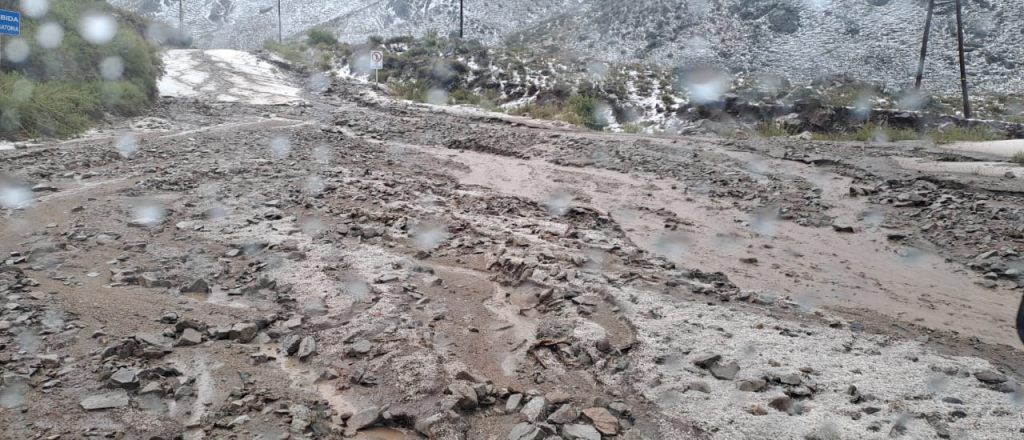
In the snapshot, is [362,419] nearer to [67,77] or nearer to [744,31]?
[67,77]

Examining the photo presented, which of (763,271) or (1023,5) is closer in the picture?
(763,271)

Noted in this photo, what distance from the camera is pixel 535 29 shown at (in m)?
57.0

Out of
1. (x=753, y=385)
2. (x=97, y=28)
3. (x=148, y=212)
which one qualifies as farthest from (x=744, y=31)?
(x=753, y=385)

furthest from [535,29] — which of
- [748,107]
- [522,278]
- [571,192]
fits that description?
[522,278]

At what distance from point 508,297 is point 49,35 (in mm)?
16718

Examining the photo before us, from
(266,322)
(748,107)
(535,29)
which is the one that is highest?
(535,29)

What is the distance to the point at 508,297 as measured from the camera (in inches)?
206

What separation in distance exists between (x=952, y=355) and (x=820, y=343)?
836 mm

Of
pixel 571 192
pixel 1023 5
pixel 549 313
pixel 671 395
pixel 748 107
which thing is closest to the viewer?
pixel 671 395

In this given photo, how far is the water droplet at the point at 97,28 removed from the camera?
17.8 metres

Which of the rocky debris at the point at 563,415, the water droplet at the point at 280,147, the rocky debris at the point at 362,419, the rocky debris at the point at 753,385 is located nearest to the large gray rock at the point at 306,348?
the rocky debris at the point at 362,419

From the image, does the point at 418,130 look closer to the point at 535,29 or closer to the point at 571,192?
the point at 571,192

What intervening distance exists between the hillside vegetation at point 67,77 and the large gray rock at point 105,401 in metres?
10.9

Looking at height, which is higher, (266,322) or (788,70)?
(788,70)
